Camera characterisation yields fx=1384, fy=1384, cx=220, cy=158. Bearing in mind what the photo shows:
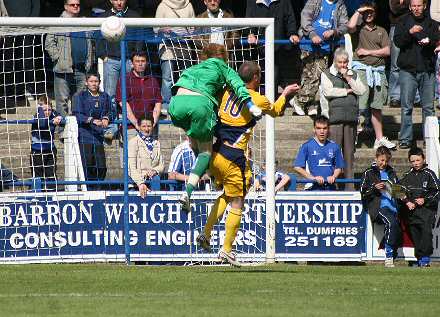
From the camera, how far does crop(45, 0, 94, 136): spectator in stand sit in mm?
18469

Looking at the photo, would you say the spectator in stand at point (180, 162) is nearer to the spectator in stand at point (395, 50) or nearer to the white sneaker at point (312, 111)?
the white sneaker at point (312, 111)

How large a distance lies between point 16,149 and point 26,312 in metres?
7.52

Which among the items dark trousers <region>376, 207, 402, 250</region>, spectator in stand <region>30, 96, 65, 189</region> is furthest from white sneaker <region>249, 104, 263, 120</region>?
spectator in stand <region>30, 96, 65, 189</region>

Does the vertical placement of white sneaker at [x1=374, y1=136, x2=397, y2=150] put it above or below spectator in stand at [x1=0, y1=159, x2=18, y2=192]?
above

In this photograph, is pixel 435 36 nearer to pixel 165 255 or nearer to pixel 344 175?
pixel 344 175

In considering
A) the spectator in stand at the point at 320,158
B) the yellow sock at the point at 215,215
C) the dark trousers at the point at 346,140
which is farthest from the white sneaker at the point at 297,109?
the yellow sock at the point at 215,215

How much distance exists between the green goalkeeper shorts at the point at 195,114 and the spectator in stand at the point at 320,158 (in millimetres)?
4419

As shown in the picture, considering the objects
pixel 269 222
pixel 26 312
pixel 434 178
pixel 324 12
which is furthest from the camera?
pixel 324 12

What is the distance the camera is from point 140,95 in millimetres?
18547

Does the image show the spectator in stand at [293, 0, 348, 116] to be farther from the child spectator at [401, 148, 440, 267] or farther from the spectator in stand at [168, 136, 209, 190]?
the spectator in stand at [168, 136, 209, 190]

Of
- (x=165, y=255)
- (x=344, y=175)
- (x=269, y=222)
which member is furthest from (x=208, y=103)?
(x=344, y=175)

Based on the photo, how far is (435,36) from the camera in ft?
70.0

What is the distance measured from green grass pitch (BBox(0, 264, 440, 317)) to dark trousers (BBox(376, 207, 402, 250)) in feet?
6.48

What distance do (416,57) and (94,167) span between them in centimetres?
566
